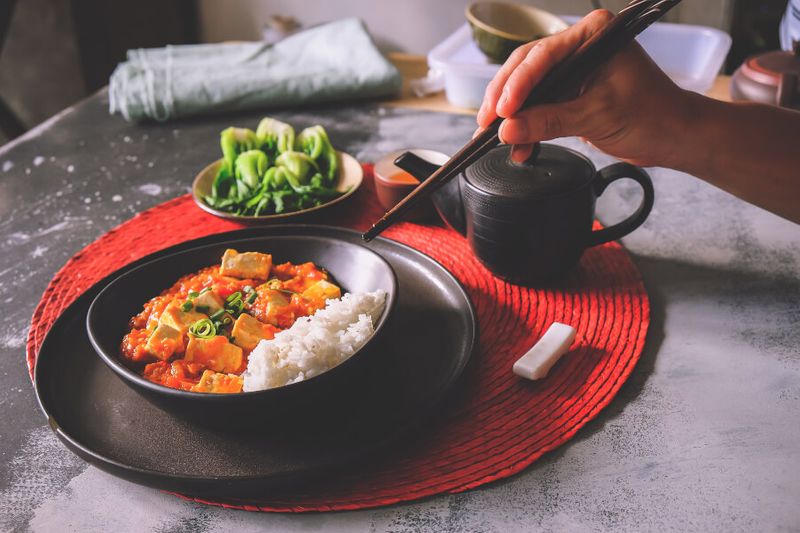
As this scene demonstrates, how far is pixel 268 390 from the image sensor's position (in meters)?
0.87

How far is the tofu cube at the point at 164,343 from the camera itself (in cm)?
105

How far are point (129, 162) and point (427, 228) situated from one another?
39.7 inches

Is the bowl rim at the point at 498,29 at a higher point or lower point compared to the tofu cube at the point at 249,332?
higher

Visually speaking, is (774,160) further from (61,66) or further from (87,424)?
(61,66)

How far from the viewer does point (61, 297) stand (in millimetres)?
1366

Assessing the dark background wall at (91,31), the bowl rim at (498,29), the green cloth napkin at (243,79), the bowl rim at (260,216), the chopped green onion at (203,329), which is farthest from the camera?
the dark background wall at (91,31)

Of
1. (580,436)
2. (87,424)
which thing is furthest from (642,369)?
(87,424)

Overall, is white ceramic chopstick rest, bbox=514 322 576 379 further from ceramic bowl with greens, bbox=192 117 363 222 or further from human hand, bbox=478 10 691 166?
ceramic bowl with greens, bbox=192 117 363 222

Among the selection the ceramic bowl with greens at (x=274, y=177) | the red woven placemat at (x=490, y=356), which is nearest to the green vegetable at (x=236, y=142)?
the ceramic bowl with greens at (x=274, y=177)

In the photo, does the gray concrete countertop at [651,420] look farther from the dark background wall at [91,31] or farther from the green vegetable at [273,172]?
the dark background wall at [91,31]

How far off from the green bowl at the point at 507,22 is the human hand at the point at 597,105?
1023mm

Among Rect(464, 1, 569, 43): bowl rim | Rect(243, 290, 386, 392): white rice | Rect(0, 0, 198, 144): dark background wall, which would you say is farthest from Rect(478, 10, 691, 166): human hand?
Rect(0, 0, 198, 144): dark background wall

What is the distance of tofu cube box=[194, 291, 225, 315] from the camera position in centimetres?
114

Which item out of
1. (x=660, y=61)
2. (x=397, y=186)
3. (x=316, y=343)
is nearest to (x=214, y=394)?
(x=316, y=343)
